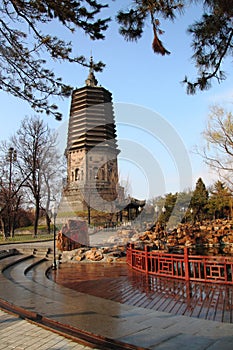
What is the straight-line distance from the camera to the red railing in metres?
7.77

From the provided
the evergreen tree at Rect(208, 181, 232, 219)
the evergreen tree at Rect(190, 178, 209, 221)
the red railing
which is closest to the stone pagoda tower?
the evergreen tree at Rect(190, 178, 209, 221)

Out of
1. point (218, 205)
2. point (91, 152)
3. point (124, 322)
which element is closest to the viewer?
point (124, 322)

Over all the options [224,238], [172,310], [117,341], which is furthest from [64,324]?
[224,238]

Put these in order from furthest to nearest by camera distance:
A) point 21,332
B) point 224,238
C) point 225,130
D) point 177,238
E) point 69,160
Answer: point 69,160, point 224,238, point 177,238, point 225,130, point 21,332

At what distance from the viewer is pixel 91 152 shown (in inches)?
1394

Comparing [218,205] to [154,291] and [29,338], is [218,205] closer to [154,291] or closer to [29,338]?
[154,291]

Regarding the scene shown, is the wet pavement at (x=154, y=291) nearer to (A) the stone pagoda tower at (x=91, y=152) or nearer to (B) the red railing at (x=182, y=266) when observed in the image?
(B) the red railing at (x=182, y=266)

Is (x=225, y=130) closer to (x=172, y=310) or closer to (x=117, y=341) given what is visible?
(x=172, y=310)

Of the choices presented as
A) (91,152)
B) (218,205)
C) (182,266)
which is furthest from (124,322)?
(91,152)

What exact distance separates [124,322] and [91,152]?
31.5 meters

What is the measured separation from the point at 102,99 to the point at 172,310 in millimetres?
35131

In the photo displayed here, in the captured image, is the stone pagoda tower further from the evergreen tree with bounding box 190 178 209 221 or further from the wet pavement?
the wet pavement

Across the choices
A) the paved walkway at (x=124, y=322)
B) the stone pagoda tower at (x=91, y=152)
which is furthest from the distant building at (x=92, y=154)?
the paved walkway at (x=124, y=322)

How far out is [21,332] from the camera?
164 inches
